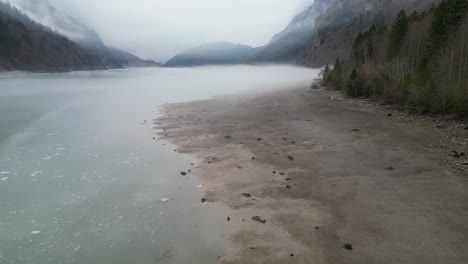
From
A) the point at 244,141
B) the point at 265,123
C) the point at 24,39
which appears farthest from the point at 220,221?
the point at 24,39

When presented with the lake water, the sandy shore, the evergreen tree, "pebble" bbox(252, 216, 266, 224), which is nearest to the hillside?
the evergreen tree

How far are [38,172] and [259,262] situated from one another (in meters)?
13.2

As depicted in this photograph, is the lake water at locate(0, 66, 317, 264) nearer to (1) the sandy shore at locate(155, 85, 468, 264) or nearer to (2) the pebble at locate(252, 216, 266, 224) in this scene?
(2) the pebble at locate(252, 216, 266, 224)

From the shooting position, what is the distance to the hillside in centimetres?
3197

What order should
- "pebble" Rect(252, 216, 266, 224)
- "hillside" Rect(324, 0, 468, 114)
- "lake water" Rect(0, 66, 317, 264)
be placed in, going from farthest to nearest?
"hillside" Rect(324, 0, 468, 114)
"pebble" Rect(252, 216, 266, 224)
"lake water" Rect(0, 66, 317, 264)

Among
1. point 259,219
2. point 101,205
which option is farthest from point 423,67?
point 101,205

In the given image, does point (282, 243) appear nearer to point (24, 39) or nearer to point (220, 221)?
point (220, 221)

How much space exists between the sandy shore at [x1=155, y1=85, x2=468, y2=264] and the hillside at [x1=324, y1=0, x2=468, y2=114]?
749 cm

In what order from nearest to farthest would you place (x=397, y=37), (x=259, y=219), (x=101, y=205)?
(x=259, y=219) < (x=101, y=205) < (x=397, y=37)

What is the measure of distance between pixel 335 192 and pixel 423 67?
109 ft

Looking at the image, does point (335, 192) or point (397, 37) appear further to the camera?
point (397, 37)

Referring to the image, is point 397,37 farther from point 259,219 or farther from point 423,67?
point 259,219

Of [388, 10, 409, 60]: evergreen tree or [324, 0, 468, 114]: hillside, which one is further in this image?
[388, 10, 409, 60]: evergreen tree

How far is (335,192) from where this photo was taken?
44.1ft
